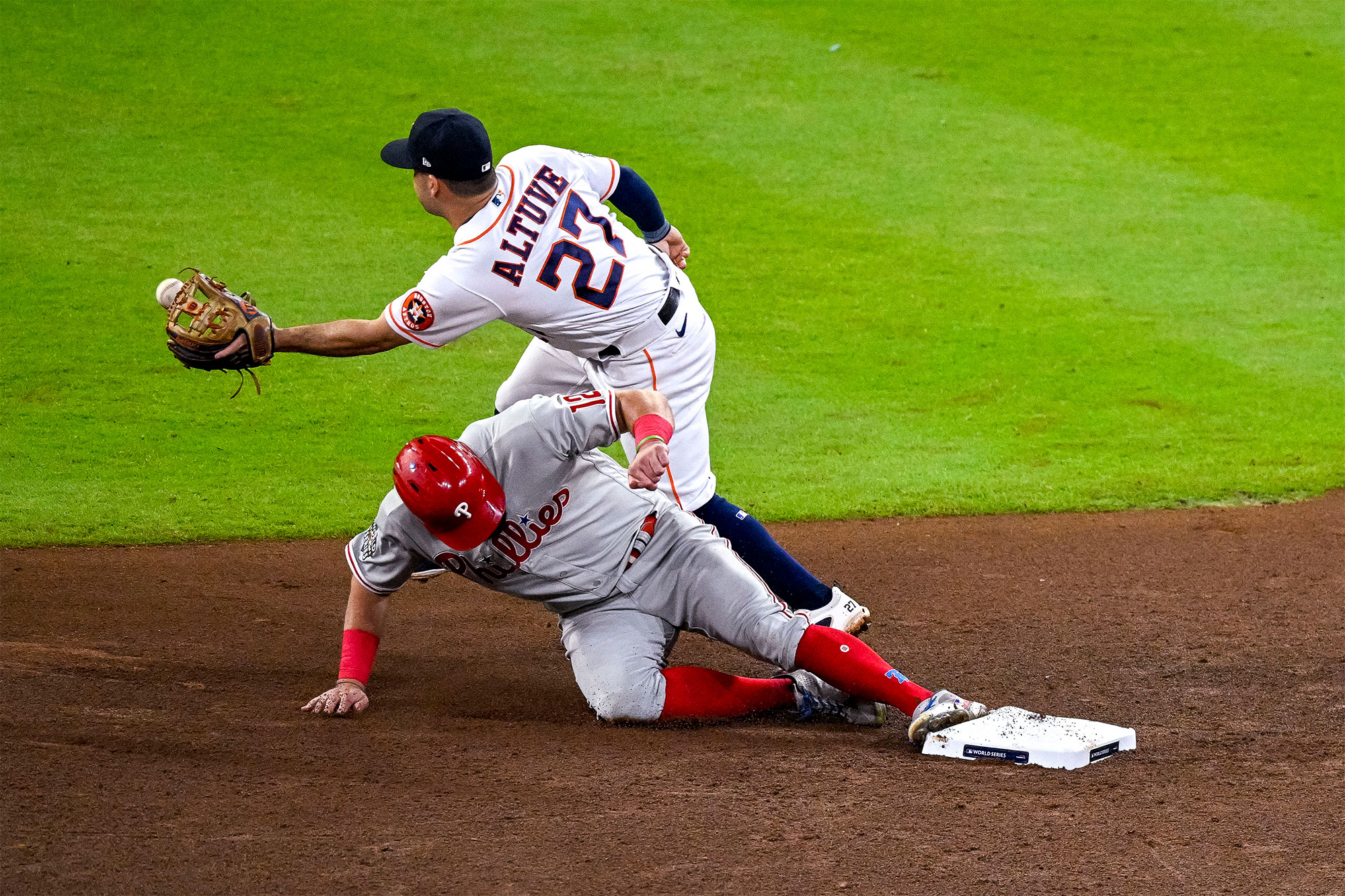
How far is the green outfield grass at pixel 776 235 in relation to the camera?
611 cm

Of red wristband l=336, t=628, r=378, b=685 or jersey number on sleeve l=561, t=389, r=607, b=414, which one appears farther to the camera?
red wristband l=336, t=628, r=378, b=685

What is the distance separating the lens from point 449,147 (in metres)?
3.85

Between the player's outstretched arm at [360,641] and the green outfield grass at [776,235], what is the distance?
5.39ft

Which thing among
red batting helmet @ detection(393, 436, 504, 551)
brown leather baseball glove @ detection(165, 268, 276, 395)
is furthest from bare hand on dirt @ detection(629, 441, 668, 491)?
brown leather baseball glove @ detection(165, 268, 276, 395)

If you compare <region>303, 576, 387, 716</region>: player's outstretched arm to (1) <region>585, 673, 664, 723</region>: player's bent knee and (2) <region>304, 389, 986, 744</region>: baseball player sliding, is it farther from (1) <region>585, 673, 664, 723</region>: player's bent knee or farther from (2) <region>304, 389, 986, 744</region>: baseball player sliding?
(1) <region>585, 673, 664, 723</region>: player's bent knee

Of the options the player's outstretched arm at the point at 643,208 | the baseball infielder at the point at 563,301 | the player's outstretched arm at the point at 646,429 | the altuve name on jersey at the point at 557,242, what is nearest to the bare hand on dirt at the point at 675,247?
the player's outstretched arm at the point at 643,208

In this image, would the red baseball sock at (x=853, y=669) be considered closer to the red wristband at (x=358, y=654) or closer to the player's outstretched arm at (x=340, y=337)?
the red wristband at (x=358, y=654)

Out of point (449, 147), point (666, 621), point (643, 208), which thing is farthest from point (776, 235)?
point (666, 621)

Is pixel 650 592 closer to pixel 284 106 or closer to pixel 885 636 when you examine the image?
pixel 885 636

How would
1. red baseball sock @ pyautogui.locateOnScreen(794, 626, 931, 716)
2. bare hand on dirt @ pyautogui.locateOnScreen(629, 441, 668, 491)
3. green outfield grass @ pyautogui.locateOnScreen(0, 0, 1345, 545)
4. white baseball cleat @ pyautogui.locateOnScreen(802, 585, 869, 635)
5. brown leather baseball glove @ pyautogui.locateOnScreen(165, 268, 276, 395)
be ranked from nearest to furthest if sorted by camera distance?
bare hand on dirt @ pyautogui.locateOnScreen(629, 441, 668, 491)
red baseball sock @ pyautogui.locateOnScreen(794, 626, 931, 716)
brown leather baseball glove @ pyautogui.locateOnScreen(165, 268, 276, 395)
white baseball cleat @ pyautogui.locateOnScreen(802, 585, 869, 635)
green outfield grass @ pyautogui.locateOnScreen(0, 0, 1345, 545)

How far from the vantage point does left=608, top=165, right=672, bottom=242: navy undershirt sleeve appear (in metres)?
4.40

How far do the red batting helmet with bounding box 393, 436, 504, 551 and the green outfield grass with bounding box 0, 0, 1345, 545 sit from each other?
6.40ft

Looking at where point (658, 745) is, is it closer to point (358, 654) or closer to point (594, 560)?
point (594, 560)

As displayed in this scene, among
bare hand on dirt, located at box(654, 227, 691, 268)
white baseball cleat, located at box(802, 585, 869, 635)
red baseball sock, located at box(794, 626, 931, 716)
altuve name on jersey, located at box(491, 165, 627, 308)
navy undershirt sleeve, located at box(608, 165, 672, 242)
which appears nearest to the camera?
red baseball sock, located at box(794, 626, 931, 716)
